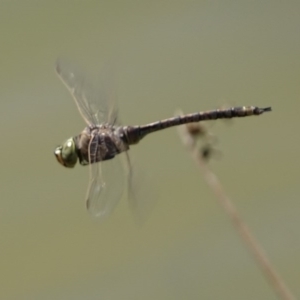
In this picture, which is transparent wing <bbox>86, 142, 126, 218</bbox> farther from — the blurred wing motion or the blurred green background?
the blurred green background

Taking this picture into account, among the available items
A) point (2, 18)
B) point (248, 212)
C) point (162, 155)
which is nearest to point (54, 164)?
point (162, 155)

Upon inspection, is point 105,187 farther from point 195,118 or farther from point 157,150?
point 157,150

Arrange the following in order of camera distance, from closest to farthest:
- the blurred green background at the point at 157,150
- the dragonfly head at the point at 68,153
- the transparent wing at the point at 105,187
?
the transparent wing at the point at 105,187 → the dragonfly head at the point at 68,153 → the blurred green background at the point at 157,150

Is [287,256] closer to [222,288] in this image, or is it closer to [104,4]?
[222,288]

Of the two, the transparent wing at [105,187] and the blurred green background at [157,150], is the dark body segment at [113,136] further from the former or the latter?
the blurred green background at [157,150]

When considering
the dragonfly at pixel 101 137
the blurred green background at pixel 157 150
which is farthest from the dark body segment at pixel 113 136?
the blurred green background at pixel 157 150

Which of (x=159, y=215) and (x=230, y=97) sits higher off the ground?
(x=230, y=97)
